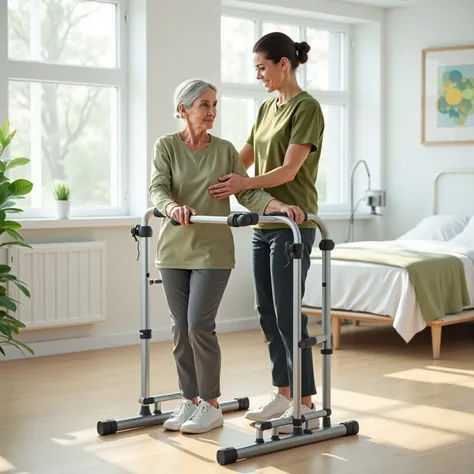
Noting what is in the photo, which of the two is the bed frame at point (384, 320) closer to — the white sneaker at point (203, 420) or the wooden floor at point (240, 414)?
the wooden floor at point (240, 414)

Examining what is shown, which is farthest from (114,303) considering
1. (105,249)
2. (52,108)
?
(52,108)

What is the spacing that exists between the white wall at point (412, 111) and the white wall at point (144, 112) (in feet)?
5.96

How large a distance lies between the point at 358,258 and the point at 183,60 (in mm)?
1623

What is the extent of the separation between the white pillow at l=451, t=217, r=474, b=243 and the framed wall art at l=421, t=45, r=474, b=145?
0.76m

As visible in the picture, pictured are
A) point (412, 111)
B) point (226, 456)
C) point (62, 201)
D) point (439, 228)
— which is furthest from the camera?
point (412, 111)

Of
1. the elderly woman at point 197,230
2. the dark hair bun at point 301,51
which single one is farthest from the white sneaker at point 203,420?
the dark hair bun at point 301,51

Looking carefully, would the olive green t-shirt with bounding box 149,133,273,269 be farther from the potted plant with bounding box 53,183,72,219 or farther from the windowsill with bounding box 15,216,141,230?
the potted plant with bounding box 53,183,72,219

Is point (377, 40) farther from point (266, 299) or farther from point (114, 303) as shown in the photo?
point (266, 299)

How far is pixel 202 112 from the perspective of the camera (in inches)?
143

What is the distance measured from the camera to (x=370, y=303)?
562 centimetres

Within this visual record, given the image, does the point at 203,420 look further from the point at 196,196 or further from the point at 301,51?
the point at 301,51

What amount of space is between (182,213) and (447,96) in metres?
4.12

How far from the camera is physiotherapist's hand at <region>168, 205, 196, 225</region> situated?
347cm

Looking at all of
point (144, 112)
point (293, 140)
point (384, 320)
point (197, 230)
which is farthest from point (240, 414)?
point (144, 112)
